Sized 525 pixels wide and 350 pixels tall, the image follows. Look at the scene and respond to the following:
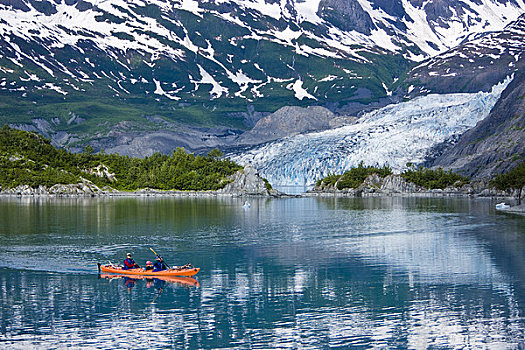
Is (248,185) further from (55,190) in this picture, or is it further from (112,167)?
(55,190)

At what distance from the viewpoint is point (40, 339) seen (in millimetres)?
32031

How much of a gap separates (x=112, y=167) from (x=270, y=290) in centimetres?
15122

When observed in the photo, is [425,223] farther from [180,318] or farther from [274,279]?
[180,318]

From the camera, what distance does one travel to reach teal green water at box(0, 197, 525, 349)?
107ft

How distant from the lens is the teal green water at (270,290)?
32.7 m

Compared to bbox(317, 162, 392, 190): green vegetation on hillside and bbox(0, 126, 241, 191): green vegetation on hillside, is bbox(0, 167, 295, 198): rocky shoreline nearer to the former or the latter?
bbox(0, 126, 241, 191): green vegetation on hillside

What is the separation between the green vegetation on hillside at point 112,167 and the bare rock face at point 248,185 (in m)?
3.10

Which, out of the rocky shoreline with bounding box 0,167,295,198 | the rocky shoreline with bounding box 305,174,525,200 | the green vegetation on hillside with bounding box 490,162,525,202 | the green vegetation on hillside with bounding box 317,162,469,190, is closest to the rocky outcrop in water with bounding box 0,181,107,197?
the rocky shoreline with bounding box 0,167,295,198

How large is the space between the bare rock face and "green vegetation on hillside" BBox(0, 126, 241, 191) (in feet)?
10.2

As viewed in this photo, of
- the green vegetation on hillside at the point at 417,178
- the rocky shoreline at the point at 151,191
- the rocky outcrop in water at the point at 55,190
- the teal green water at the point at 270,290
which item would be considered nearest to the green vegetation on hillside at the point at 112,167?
the rocky shoreline at the point at 151,191

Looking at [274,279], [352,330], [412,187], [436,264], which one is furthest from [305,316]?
[412,187]

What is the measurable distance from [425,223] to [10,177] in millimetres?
111157

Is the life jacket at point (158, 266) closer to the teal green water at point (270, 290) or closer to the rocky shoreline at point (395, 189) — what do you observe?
the teal green water at point (270, 290)

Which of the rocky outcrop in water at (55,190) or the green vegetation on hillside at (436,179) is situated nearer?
the rocky outcrop in water at (55,190)
